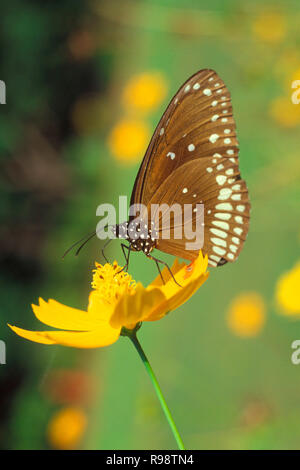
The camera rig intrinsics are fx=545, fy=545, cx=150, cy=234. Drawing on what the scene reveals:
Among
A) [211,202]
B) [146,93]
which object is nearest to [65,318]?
[211,202]

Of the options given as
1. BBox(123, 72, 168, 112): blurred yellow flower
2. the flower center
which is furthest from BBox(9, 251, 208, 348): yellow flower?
BBox(123, 72, 168, 112): blurred yellow flower

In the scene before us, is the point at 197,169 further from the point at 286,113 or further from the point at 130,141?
the point at 130,141

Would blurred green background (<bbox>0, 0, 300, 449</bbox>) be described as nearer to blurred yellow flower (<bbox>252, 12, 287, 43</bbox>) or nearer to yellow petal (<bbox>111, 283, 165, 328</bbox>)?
blurred yellow flower (<bbox>252, 12, 287, 43</bbox>)

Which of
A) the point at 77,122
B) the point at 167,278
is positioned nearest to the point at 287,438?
the point at 167,278

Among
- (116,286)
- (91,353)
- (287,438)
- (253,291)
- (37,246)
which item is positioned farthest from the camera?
(37,246)

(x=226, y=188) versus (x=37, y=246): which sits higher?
(x=37, y=246)

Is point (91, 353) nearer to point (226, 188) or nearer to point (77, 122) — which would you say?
point (77, 122)

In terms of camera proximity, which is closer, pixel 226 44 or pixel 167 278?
pixel 167 278

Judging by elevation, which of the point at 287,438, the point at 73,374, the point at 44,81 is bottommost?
the point at 287,438
